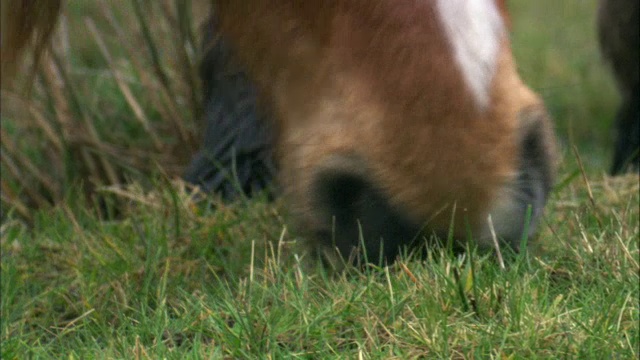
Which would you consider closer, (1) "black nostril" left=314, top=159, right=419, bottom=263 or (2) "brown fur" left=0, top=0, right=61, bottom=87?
(1) "black nostril" left=314, top=159, right=419, bottom=263

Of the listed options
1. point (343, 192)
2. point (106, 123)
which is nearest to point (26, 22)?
point (343, 192)

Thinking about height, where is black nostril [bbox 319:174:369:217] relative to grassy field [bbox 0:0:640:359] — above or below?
above

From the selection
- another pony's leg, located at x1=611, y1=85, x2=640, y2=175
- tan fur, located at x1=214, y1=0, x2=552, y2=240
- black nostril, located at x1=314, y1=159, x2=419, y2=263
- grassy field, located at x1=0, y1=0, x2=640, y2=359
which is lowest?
another pony's leg, located at x1=611, y1=85, x2=640, y2=175

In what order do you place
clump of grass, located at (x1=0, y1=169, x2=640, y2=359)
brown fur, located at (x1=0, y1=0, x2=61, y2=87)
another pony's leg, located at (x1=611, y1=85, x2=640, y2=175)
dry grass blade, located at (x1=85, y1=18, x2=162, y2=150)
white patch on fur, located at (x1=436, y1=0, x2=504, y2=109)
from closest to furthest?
white patch on fur, located at (x1=436, y1=0, x2=504, y2=109) → clump of grass, located at (x1=0, y1=169, x2=640, y2=359) → brown fur, located at (x1=0, y1=0, x2=61, y2=87) → dry grass blade, located at (x1=85, y1=18, x2=162, y2=150) → another pony's leg, located at (x1=611, y1=85, x2=640, y2=175)

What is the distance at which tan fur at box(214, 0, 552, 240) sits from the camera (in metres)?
1.48

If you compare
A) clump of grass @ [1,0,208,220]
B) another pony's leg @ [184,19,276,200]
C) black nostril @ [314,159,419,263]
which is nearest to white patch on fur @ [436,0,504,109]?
black nostril @ [314,159,419,263]

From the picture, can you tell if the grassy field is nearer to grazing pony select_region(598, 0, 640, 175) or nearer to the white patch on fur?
grazing pony select_region(598, 0, 640, 175)

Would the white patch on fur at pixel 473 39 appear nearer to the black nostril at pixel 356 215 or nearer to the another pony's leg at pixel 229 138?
the black nostril at pixel 356 215

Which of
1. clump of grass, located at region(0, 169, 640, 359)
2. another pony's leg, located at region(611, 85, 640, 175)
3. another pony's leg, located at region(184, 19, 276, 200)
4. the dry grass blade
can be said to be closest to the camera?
clump of grass, located at region(0, 169, 640, 359)

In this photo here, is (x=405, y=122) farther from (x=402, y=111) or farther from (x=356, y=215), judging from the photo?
(x=356, y=215)

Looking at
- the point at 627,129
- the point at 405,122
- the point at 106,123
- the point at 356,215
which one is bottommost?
the point at 627,129

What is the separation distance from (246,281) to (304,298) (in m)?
0.11

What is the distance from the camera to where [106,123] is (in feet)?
10.2

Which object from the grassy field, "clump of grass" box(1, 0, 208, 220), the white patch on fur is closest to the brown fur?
the grassy field
